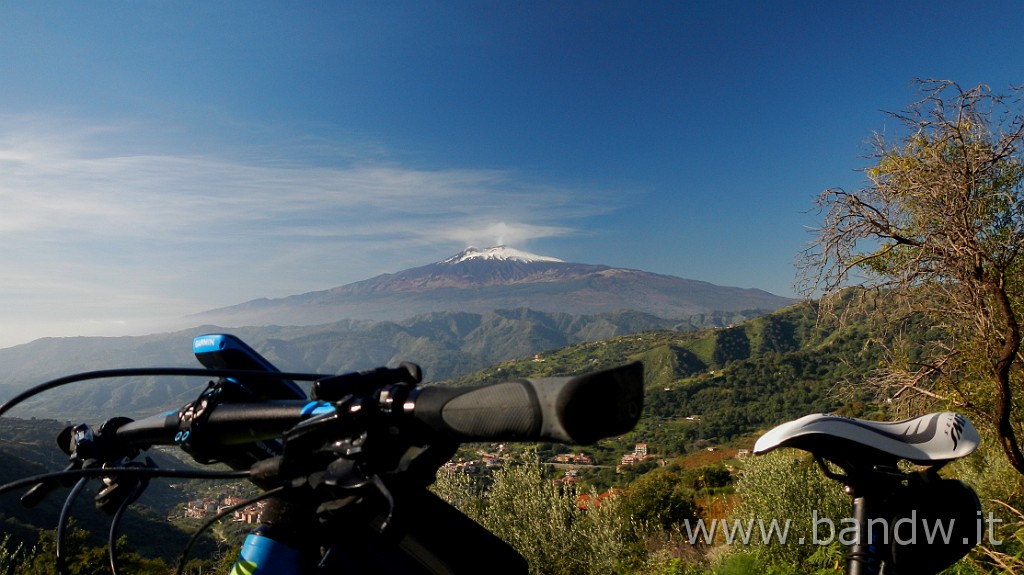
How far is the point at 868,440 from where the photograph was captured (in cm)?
209

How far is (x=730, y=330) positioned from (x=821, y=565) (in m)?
180

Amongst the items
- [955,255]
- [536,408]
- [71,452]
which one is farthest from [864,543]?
[955,255]

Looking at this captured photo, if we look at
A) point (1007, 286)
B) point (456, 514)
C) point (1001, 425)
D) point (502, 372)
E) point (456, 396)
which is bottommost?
point (502, 372)

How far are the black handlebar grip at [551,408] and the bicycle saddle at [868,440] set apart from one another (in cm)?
152

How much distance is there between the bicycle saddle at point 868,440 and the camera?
2.07 meters

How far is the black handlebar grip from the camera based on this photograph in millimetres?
767

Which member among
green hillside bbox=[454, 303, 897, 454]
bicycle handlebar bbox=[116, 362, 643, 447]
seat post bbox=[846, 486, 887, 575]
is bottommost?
green hillside bbox=[454, 303, 897, 454]

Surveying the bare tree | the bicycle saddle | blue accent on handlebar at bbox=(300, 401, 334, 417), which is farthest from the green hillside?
blue accent on handlebar at bbox=(300, 401, 334, 417)

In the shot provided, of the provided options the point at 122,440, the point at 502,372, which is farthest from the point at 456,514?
the point at 502,372

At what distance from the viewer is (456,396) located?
0.92 m

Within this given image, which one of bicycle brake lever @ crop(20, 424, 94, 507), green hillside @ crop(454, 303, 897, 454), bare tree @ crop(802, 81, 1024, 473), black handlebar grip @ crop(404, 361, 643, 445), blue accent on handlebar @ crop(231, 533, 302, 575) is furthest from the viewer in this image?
green hillside @ crop(454, 303, 897, 454)

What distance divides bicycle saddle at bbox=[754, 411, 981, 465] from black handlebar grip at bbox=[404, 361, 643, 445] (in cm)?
152

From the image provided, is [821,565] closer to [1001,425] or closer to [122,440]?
[1001,425]

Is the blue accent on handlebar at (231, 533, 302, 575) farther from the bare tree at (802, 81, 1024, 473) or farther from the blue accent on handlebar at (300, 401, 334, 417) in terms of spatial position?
the bare tree at (802, 81, 1024, 473)
